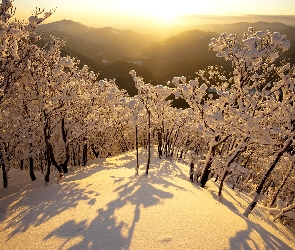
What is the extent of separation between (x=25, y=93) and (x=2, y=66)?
4.63 m

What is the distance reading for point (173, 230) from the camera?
834 cm

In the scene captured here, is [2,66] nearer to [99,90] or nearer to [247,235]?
[247,235]

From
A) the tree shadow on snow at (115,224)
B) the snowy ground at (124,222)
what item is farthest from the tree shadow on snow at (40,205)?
the tree shadow on snow at (115,224)

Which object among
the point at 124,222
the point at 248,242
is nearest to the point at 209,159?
the point at 248,242

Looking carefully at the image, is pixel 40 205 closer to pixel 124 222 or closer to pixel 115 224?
pixel 115 224

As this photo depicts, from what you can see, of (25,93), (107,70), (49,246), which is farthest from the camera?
(107,70)

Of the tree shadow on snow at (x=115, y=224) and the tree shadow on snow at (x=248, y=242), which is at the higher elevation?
the tree shadow on snow at (x=115, y=224)

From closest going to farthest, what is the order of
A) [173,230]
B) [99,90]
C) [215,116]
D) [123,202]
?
[173,230], [123,202], [215,116], [99,90]

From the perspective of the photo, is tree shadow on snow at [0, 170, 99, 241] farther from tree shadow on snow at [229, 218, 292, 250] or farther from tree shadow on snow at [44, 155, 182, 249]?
tree shadow on snow at [229, 218, 292, 250]

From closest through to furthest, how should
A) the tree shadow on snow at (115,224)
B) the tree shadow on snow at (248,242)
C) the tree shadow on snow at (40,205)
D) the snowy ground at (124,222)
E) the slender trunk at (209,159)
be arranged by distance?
1. the tree shadow on snow at (115,224)
2. the snowy ground at (124,222)
3. the tree shadow on snow at (248,242)
4. the tree shadow on snow at (40,205)
5. the slender trunk at (209,159)

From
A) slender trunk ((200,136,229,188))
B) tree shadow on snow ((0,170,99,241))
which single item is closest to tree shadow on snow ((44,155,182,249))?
tree shadow on snow ((0,170,99,241))

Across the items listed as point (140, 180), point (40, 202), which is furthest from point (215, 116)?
point (40, 202)

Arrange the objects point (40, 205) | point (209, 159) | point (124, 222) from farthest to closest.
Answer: point (209, 159) < point (40, 205) < point (124, 222)

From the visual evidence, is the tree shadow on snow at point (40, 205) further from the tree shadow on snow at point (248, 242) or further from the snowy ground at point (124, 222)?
the tree shadow on snow at point (248, 242)
